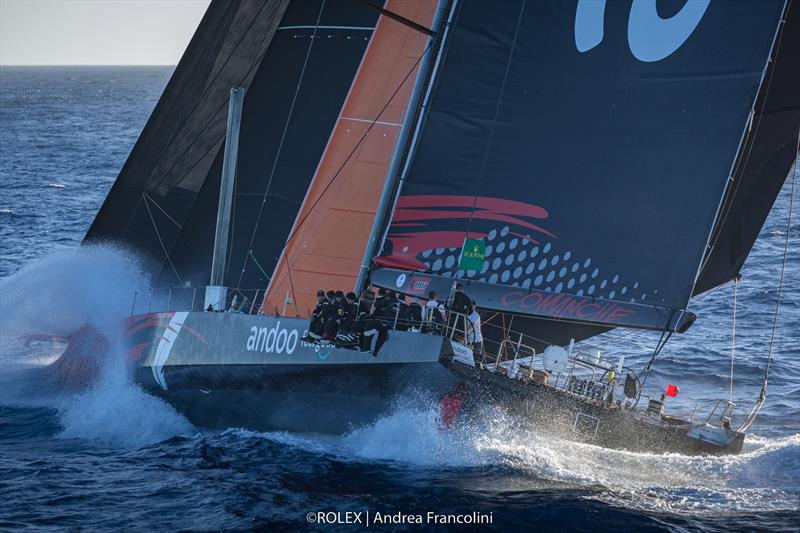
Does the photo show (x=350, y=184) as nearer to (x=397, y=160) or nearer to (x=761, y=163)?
(x=397, y=160)

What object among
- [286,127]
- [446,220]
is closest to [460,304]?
[446,220]

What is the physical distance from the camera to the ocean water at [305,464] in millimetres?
11695

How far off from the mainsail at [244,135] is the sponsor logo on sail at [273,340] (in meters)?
3.66

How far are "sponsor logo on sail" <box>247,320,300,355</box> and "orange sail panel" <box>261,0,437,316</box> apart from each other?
85.8 inches

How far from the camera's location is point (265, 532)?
10805 mm

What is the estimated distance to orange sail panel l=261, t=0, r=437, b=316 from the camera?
16.9 meters

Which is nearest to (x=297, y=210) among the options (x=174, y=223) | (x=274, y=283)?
(x=274, y=283)

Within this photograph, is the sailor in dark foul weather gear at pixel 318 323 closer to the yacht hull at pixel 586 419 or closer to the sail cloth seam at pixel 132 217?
the yacht hull at pixel 586 419

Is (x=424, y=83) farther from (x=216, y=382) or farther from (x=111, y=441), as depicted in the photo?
(x=111, y=441)

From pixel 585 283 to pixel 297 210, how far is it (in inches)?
236

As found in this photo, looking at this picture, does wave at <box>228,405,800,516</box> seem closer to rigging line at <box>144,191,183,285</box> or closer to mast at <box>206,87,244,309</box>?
mast at <box>206,87,244,309</box>

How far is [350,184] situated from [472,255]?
→ 3473 millimetres

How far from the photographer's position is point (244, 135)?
1908cm

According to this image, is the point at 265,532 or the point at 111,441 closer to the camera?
the point at 265,532
